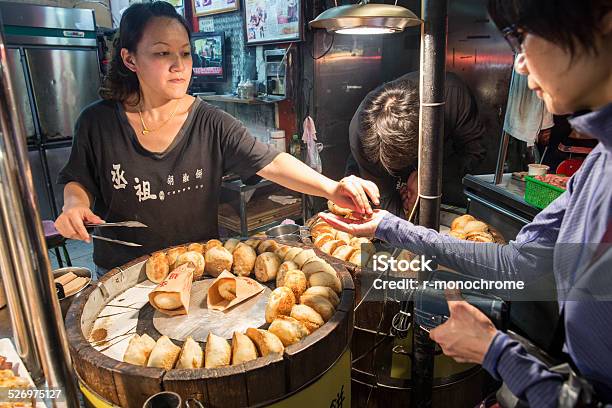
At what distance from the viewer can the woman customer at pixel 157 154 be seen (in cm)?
221

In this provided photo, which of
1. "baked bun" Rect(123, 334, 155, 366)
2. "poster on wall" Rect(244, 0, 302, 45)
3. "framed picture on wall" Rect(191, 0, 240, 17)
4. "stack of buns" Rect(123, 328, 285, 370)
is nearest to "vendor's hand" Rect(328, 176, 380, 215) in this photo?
"stack of buns" Rect(123, 328, 285, 370)

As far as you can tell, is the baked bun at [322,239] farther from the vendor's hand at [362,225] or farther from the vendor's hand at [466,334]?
the vendor's hand at [466,334]

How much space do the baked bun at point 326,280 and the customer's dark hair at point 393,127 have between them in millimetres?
1701

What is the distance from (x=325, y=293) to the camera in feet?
5.76

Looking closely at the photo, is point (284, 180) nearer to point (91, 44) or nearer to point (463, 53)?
point (463, 53)

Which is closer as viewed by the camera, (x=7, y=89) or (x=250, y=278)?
(x=7, y=89)

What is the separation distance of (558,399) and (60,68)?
7.75m

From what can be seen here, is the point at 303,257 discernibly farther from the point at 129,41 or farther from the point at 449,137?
the point at 449,137

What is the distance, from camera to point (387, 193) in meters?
3.92

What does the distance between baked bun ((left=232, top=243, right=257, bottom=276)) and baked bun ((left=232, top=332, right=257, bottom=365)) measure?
1.83ft

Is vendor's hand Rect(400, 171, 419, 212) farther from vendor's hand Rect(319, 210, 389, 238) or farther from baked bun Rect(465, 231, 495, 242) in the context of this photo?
vendor's hand Rect(319, 210, 389, 238)

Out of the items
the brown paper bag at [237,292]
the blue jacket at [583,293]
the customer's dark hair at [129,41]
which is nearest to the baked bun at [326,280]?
the brown paper bag at [237,292]

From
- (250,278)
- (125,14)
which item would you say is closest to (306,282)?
(250,278)

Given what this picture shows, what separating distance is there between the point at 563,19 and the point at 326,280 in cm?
127
